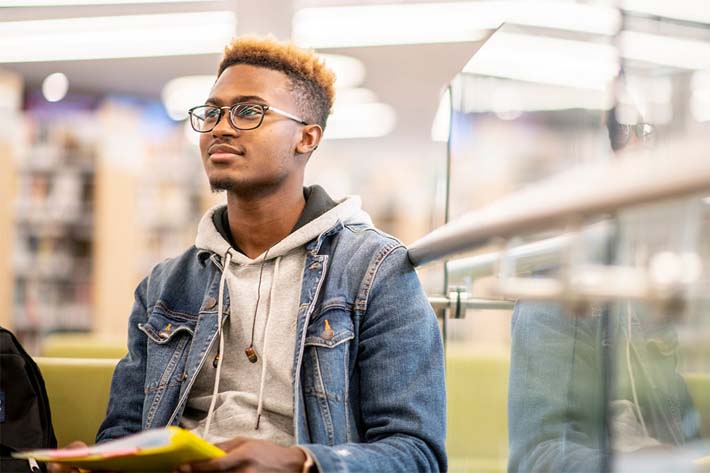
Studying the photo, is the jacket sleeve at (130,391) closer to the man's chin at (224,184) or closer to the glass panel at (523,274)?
the man's chin at (224,184)

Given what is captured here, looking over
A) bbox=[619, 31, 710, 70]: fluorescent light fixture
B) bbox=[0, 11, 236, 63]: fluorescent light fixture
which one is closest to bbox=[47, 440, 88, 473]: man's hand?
bbox=[619, 31, 710, 70]: fluorescent light fixture

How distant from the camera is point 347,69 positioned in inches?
242

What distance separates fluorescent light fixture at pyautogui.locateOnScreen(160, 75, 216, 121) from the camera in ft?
22.0

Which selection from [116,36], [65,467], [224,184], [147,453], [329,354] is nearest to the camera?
[147,453]

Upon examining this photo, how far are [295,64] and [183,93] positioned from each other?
545cm

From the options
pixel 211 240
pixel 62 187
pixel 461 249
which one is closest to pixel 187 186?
pixel 62 187

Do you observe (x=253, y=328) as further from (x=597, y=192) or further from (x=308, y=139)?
(x=597, y=192)

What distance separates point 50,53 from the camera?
233 inches

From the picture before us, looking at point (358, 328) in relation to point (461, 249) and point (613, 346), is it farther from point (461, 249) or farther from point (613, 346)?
point (613, 346)

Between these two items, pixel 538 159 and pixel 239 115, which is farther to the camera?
pixel 239 115

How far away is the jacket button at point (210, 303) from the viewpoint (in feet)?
5.22

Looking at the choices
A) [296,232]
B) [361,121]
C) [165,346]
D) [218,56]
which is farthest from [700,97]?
[361,121]

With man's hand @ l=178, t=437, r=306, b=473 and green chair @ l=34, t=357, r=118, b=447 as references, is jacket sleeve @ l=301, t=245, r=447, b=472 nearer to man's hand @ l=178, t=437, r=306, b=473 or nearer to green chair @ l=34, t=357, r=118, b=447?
man's hand @ l=178, t=437, r=306, b=473

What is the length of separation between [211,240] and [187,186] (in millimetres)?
5309
